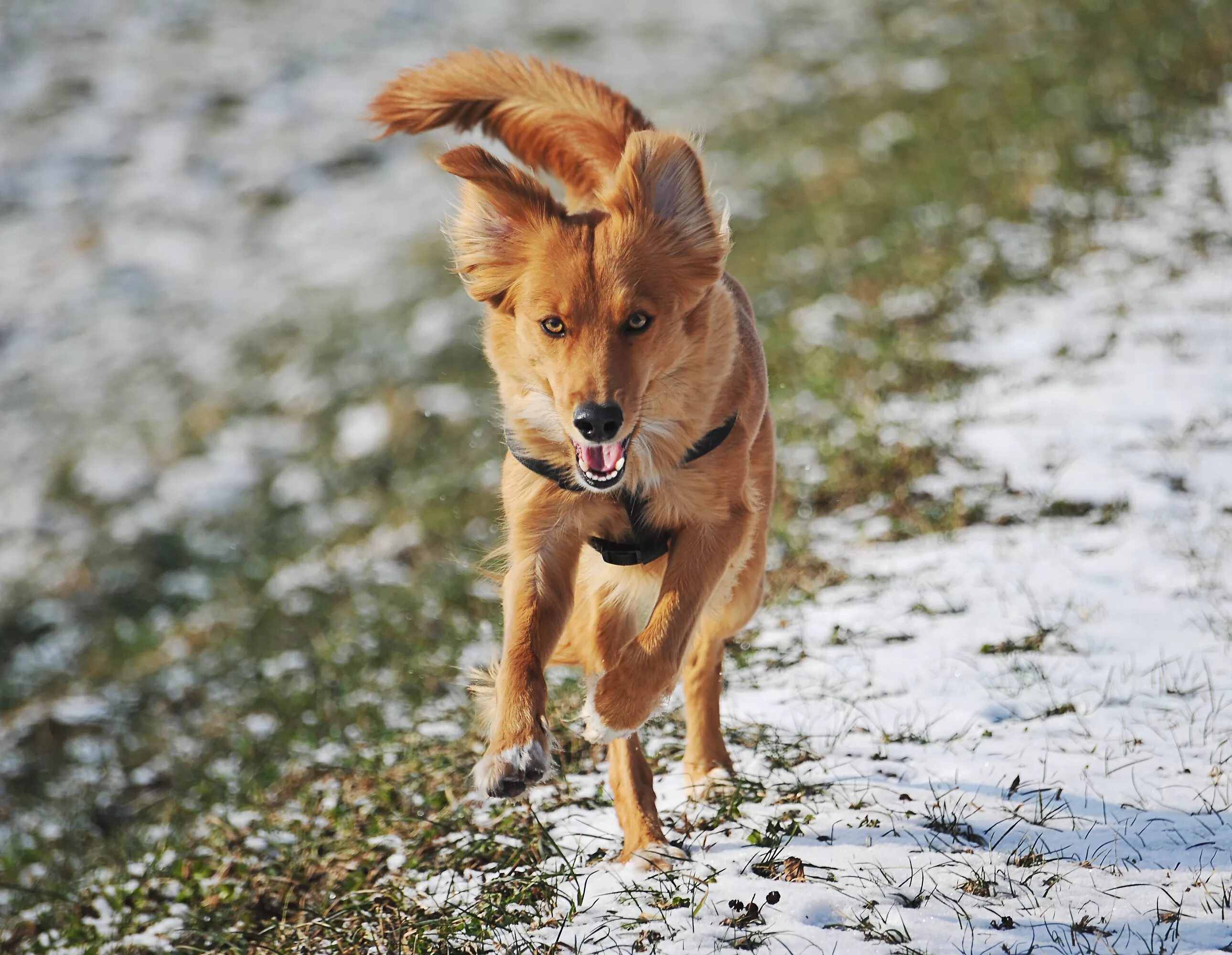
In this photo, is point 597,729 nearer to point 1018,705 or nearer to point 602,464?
point 602,464

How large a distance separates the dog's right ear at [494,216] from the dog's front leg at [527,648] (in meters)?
0.70

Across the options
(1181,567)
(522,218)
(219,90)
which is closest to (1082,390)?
(1181,567)

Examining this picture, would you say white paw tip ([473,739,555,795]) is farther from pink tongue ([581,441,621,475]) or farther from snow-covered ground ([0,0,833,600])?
snow-covered ground ([0,0,833,600])

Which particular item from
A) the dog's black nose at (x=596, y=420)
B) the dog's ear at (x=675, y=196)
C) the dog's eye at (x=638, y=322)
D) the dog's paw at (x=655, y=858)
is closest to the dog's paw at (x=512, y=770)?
the dog's paw at (x=655, y=858)

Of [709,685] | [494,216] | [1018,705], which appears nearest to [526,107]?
[494,216]

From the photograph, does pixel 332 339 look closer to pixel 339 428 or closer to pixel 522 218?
pixel 339 428

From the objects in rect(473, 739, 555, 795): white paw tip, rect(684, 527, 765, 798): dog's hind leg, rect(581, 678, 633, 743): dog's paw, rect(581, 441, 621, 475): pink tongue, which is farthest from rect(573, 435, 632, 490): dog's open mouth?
rect(684, 527, 765, 798): dog's hind leg

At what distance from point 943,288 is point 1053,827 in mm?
5460

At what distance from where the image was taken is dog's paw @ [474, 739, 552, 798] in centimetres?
259

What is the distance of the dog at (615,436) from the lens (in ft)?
9.04

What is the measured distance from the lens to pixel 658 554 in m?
3.04

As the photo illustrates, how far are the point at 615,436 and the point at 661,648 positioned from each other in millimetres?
586

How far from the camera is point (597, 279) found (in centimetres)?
283

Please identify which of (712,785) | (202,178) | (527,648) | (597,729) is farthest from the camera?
(202,178)
